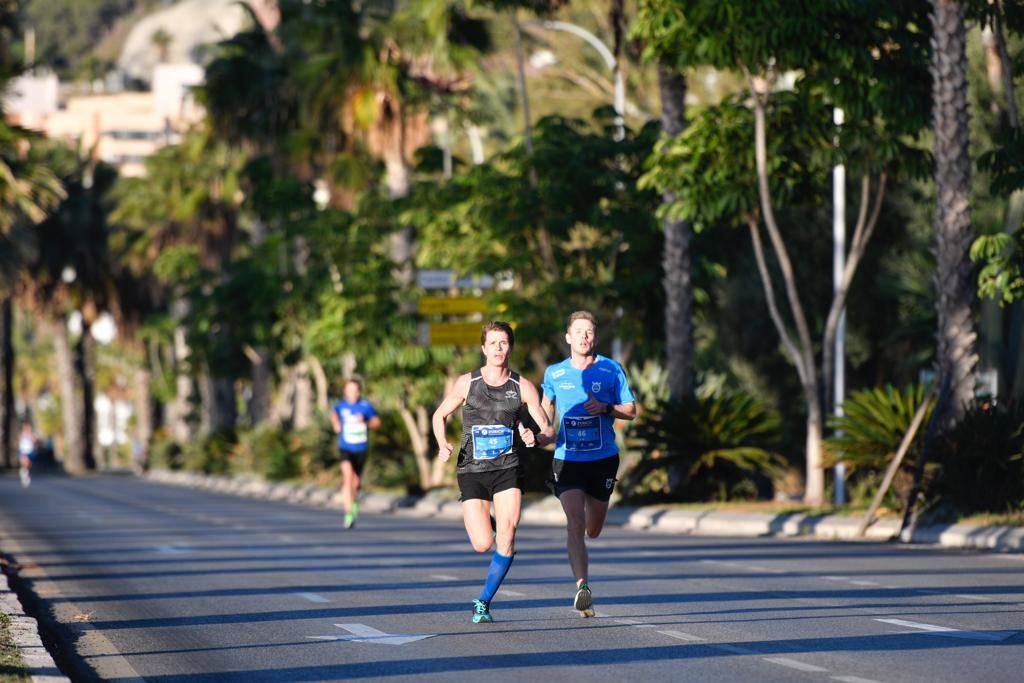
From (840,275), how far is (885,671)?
17.0m

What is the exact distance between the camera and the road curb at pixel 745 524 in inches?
755

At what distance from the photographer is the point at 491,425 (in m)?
11.5

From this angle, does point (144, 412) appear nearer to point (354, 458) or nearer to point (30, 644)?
point (354, 458)

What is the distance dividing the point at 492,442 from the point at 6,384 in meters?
58.0

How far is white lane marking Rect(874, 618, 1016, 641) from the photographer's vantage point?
1097cm

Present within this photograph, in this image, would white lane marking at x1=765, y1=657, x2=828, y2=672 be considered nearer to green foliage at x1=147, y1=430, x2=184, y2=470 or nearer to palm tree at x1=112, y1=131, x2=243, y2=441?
palm tree at x1=112, y1=131, x2=243, y2=441

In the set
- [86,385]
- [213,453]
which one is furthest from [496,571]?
[86,385]

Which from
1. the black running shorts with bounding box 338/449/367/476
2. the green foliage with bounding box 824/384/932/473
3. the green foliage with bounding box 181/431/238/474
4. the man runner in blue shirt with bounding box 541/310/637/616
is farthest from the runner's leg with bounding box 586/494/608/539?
the green foliage with bounding box 181/431/238/474

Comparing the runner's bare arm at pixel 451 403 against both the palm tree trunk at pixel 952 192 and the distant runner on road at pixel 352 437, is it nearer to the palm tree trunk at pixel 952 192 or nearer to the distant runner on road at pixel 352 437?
the palm tree trunk at pixel 952 192

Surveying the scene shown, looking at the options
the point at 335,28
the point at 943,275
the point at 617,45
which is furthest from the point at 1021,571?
the point at 335,28

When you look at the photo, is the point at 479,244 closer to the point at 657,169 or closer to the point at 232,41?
the point at 657,169

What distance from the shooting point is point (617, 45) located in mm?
29078

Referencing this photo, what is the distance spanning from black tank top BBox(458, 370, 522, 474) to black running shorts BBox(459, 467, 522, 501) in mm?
32

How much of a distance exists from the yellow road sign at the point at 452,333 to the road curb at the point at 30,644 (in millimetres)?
19872
